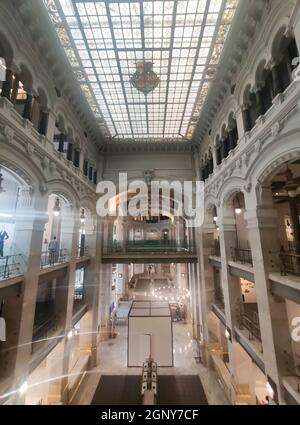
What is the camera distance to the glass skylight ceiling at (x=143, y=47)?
7.18 meters

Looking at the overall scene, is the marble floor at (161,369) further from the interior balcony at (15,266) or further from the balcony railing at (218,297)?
the interior balcony at (15,266)

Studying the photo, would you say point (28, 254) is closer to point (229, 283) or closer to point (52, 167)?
point (52, 167)

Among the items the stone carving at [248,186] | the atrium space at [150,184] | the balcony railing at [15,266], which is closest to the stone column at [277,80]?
the atrium space at [150,184]

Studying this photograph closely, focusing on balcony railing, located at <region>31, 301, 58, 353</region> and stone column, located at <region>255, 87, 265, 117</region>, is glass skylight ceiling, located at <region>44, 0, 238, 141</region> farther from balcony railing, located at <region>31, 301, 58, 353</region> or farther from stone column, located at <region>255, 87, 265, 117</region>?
balcony railing, located at <region>31, 301, 58, 353</region>

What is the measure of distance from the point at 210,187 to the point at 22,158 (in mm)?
10073

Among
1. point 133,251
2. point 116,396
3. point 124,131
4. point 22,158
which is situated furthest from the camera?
point 133,251

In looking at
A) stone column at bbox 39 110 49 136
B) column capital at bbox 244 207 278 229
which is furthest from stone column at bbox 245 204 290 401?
stone column at bbox 39 110 49 136

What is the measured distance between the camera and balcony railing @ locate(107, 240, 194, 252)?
53.5 feet

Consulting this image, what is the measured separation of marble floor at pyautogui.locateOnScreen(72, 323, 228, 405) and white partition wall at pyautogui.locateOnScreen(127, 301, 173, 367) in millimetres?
547

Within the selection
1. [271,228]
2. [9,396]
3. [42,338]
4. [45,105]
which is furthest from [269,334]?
[45,105]

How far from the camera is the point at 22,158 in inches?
293

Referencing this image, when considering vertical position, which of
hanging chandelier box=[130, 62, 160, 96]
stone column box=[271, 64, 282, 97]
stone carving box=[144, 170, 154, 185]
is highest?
hanging chandelier box=[130, 62, 160, 96]

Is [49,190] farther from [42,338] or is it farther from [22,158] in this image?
[42,338]

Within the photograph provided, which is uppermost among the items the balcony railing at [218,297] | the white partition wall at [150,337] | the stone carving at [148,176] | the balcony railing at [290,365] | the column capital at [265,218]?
the stone carving at [148,176]
